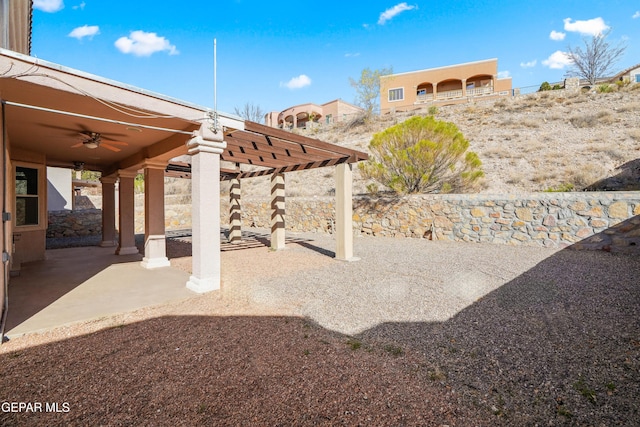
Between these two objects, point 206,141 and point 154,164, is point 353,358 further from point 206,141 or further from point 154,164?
point 154,164

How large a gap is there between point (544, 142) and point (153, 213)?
20.5 m

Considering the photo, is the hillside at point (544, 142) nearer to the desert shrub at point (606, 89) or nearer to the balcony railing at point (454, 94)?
the desert shrub at point (606, 89)

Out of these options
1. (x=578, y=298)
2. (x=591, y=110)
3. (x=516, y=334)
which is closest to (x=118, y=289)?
(x=516, y=334)

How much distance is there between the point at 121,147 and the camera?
6.78 meters

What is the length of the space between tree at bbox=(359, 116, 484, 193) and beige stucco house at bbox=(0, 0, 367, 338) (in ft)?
16.0

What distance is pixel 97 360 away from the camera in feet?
9.62

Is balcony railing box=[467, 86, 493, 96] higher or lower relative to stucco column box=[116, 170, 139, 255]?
higher

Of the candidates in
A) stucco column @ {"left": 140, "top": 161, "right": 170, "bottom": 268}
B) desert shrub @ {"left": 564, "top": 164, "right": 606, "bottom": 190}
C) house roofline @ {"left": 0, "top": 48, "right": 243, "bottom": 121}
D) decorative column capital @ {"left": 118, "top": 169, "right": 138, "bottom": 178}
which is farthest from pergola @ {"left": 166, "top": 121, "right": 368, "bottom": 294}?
desert shrub @ {"left": 564, "top": 164, "right": 606, "bottom": 190}

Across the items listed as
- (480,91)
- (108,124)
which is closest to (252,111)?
(480,91)

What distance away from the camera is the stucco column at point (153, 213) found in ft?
22.5


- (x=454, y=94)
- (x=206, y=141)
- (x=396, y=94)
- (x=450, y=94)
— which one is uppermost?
(x=396, y=94)

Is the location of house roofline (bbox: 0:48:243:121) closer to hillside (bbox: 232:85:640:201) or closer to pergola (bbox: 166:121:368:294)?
pergola (bbox: 166:121:368:294)

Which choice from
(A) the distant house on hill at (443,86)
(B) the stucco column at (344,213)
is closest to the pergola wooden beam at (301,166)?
(B) the stucco column at (344,213)

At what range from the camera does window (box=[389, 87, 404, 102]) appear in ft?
103
